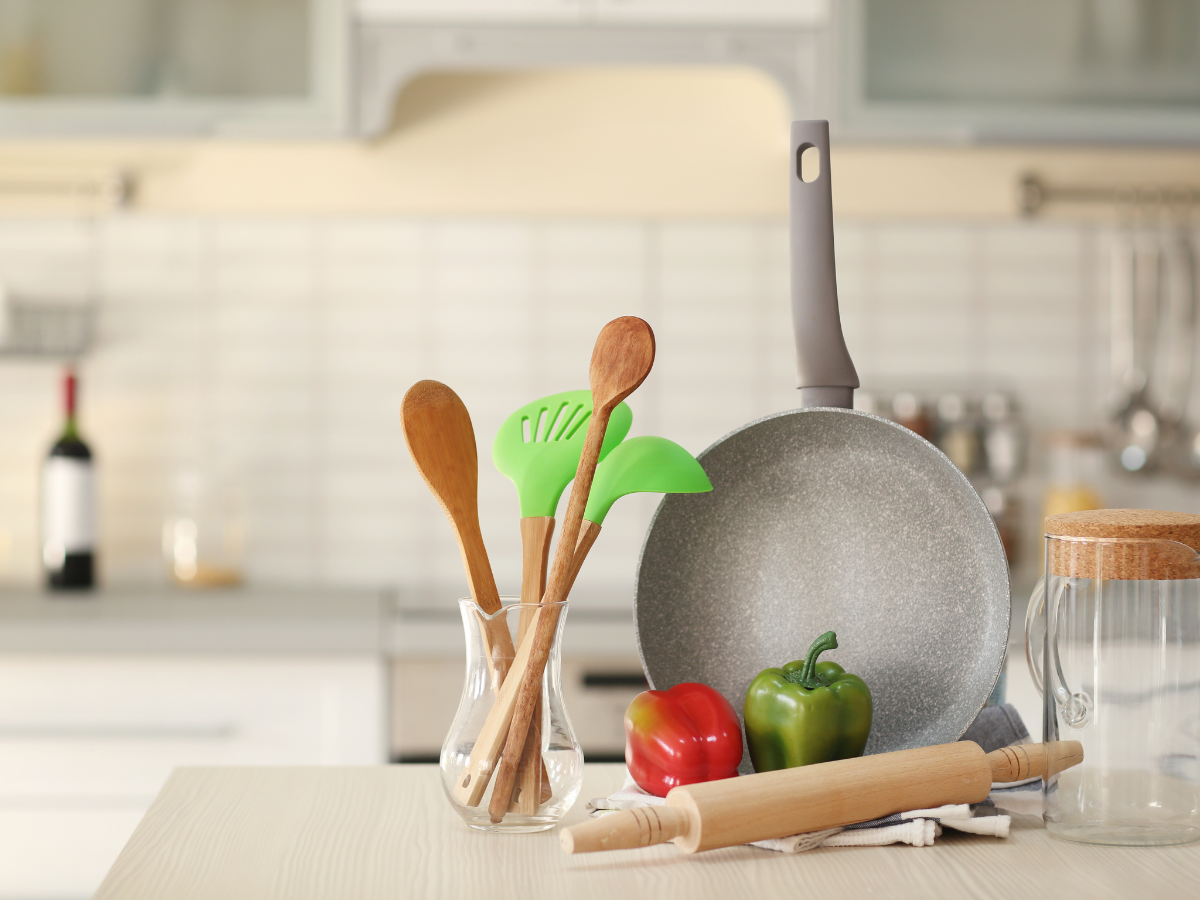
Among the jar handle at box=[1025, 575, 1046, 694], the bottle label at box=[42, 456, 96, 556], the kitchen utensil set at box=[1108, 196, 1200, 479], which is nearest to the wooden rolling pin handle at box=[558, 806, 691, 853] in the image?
the jar handle at box=[1025, 575, 1046, 694]

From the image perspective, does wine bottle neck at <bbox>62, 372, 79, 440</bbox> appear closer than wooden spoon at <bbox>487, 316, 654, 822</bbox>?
No

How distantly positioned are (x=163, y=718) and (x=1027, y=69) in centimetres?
A: 179

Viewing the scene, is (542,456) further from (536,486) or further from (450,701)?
(450,701)

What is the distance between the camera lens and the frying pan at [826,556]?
0.76 meters

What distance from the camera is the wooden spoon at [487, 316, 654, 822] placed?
0.65 metres

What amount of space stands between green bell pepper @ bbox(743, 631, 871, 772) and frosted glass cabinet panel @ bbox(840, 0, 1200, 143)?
142cm

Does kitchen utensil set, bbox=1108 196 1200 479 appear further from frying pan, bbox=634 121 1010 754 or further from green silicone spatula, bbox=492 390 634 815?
green silicone spatula, bbox=492 390 634 815

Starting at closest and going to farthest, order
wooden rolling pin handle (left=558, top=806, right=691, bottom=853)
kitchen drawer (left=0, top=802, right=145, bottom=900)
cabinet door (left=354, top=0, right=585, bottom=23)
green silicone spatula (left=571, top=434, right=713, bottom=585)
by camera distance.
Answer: wooden rolling pin handle (left=558, top=806, right=691, bottom=853) < green silicone spatula (left=571, top=434, right=713, bottom=585) < kitchen drawer (left=0, top=802, right=145, bottom=900) < cabinet door (left=354, top=0, right=585, bottom=23)

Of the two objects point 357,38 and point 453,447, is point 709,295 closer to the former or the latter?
point 357,38

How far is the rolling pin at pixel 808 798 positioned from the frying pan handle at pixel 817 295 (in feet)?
0.79

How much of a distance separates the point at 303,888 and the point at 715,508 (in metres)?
0.37

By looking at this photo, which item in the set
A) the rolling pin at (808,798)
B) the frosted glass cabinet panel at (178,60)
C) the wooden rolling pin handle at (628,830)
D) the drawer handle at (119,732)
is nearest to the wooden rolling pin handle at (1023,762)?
the rolling pin at (808,798)

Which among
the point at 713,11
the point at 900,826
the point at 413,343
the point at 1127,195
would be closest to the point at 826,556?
the point at 900,826

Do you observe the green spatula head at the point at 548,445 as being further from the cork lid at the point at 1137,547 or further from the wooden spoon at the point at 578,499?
the cork lid at the point at 1137,547
